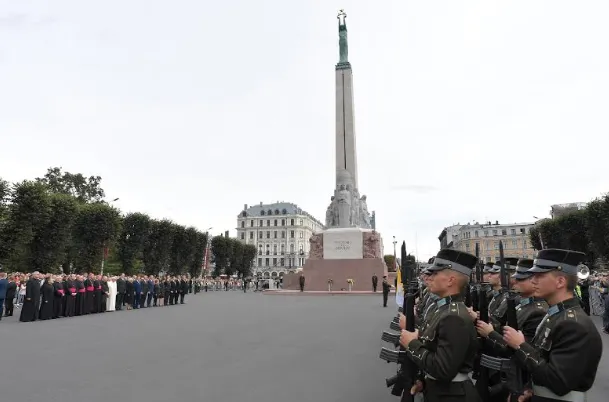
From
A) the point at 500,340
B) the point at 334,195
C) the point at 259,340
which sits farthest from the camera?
the point at 334,195

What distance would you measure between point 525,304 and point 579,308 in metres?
1.63

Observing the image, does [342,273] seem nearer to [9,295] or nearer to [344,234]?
[344,234]

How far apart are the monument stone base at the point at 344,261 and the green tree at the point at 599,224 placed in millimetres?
15429

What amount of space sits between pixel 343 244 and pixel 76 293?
2069 centimetres

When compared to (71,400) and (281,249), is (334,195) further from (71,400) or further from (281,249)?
(281,249)

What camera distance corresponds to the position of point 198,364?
7855 millimetres

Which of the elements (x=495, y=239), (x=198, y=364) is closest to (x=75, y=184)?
(x=198, y=364)

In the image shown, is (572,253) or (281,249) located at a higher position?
(281,249)

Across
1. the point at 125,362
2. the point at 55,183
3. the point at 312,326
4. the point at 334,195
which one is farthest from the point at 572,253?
the point at 55,183

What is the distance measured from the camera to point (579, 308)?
281 centimetres

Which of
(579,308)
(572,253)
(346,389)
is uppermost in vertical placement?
(572,253)

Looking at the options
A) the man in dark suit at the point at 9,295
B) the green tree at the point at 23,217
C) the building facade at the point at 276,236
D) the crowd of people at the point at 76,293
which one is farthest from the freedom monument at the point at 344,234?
the building facade at the point at 276,236

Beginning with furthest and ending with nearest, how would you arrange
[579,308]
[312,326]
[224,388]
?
[312,326], [224,388], [579,308]

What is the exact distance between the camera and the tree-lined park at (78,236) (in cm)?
2589
